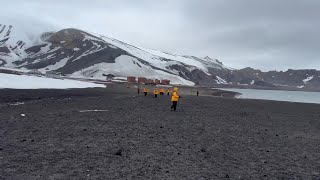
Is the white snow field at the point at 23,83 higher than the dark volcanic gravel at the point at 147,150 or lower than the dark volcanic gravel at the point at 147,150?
higher

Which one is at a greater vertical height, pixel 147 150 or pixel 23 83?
pixel 23 83

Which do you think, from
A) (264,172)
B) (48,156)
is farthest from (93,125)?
(264,172)

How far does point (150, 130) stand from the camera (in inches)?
774

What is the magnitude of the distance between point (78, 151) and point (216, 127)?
10.9m

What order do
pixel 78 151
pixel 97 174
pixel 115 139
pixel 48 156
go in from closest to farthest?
pixel 97 174 → pixel 48 156 → pixel 78 151 → pixel 115 139

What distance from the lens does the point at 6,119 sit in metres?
21.5

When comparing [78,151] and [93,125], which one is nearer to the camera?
[78,151]

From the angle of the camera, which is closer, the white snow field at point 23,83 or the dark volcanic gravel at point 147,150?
the dark volcanic gravel at point 147,150

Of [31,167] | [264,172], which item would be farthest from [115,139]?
[264,172]

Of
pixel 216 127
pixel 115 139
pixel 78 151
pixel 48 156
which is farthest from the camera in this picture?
pixel 216 127

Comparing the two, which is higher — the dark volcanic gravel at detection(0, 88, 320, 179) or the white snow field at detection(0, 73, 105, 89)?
the white snow field at detection(0, 73, 105, 89)

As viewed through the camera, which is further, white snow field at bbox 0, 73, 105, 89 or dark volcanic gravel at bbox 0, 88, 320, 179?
white snow field at bbox 0, 73, 105, 89

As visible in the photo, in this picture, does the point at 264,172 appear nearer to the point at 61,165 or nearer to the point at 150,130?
the point at 61,165

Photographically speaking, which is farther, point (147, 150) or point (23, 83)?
point (23, 83)
